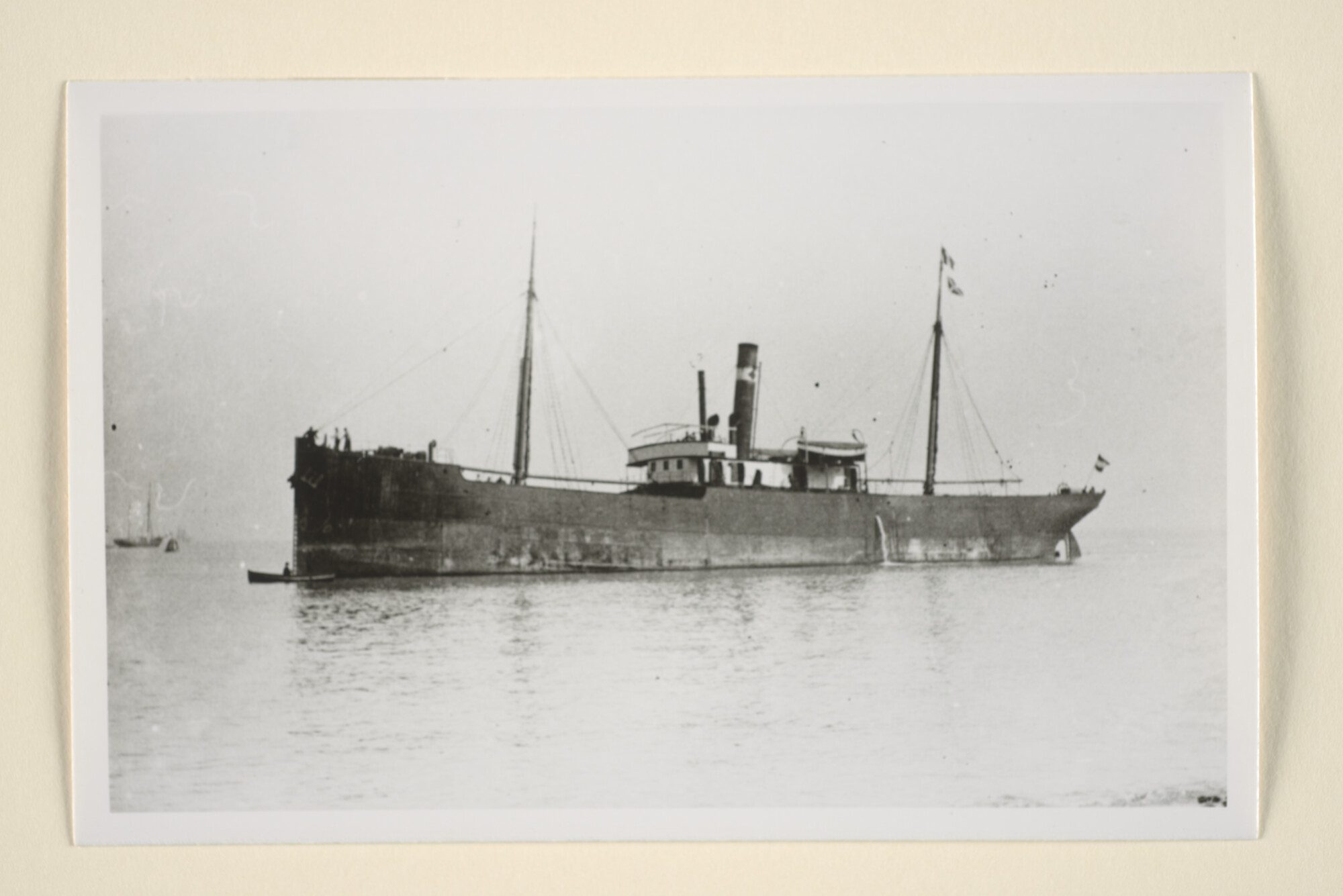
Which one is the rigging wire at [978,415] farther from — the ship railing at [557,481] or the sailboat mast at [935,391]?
the ship railing at [557,481]

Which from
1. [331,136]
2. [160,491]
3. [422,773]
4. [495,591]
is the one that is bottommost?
[422,773]

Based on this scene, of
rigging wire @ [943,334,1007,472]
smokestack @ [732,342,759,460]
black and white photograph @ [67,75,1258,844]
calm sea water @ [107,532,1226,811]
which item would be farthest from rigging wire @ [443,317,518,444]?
rigging wire @ [943,334,1007,472]

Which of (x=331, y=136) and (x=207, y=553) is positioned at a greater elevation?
(x=331, y=136)

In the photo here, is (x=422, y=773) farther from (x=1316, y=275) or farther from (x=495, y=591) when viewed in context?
(x=1316, y=275)

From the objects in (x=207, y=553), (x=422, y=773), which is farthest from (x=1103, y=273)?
(x=207, y=553)

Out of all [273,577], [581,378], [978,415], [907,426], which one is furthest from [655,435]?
[273,577]

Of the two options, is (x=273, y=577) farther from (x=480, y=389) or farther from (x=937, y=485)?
(x=937, y=485)

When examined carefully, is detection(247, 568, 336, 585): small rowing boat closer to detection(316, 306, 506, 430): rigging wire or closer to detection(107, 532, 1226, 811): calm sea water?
detection(107, 532, 1226, 811): calm sea water

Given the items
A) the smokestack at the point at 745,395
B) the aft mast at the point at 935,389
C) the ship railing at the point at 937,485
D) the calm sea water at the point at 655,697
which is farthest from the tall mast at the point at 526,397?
the aft mast at the point at 935,389
